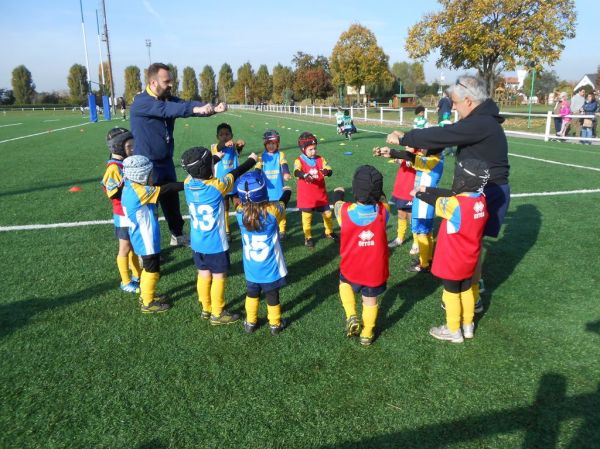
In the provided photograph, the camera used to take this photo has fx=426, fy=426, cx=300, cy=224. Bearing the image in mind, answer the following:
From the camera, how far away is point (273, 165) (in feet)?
19.8

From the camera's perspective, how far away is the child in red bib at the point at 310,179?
578cm

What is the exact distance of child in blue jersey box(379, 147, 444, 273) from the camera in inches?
190

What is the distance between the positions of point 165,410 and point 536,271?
14.4 feet

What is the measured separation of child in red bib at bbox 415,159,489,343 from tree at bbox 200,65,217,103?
401 feet

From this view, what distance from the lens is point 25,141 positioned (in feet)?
65.6

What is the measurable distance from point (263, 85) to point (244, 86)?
18.5ft

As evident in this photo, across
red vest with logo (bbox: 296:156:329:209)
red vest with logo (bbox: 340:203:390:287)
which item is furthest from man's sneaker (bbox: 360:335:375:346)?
red vest with logo (bbox: 296:156:329:209)

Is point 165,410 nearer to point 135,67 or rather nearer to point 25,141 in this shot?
point 25,141

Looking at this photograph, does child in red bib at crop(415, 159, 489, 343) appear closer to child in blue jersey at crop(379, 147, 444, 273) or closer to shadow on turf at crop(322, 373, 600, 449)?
shadow on turf at crop(322, 373, 600, 449)

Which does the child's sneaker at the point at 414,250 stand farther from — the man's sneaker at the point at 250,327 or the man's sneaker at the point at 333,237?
the man's sneaker at the point at 250,327

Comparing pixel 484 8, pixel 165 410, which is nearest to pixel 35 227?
pixel 165 410

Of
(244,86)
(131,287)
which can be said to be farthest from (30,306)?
(244,86)

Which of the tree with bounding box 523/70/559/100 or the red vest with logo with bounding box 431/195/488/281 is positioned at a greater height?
the tree with bounding box 523/70/559/100

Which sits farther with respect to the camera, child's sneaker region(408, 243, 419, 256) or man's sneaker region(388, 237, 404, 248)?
man's sneaker region(388, 237, 404, 248)
